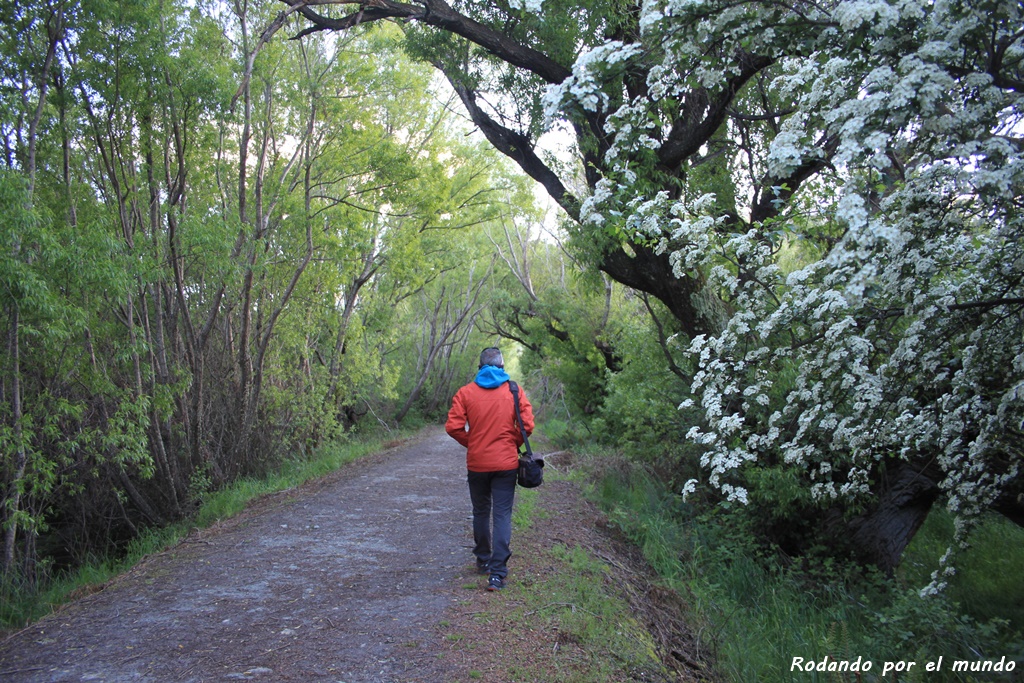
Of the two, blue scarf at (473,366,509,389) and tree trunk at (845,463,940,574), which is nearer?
blue scarf at (473,366,509,389)

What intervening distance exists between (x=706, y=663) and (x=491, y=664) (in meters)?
1.97

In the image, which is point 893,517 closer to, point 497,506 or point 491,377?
point 497,506

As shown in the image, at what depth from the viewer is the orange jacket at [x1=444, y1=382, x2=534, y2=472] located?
5.91 metres

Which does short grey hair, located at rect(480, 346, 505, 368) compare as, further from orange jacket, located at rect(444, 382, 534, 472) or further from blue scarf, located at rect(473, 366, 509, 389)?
orange jacket, located at rect(444, 382, 534, 472)

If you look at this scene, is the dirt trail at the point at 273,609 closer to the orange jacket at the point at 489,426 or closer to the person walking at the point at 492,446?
the person walking at the point at 492,446

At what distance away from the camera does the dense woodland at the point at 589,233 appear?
424cm

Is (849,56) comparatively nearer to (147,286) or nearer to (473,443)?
(473,443)

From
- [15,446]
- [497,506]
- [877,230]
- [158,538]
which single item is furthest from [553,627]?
[158,538]

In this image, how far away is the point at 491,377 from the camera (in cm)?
611

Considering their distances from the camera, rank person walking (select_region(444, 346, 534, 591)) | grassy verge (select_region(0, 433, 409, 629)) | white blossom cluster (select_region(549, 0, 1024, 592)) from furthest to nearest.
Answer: grassy verge (select_region(0, 433, 409, 629)) → person walking (select_region(444, 346, 534, 591)) → white blossom cluster (select_region(549, 0, 1024, 592))

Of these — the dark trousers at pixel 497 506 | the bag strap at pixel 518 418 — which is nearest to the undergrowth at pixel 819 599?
the dark trousers at pixel 497 506

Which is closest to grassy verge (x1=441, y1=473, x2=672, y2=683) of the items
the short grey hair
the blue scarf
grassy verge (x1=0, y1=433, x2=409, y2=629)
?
the blue scarf

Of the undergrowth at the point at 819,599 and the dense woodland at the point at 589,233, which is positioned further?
the undergrowth at the point at 819,599

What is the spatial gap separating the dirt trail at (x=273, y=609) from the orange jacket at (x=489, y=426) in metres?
1.19
